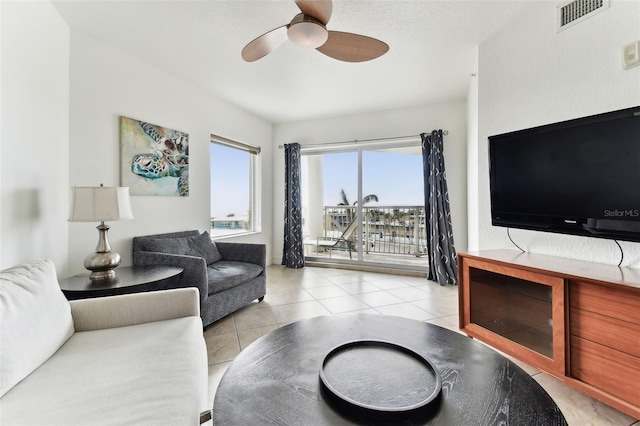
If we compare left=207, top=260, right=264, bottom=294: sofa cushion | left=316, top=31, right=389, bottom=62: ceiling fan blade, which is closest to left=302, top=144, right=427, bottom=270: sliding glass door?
left=207, top=260, right=264, bottom=294: sofa cushion

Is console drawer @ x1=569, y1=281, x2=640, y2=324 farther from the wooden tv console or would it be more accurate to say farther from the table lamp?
the table lamp

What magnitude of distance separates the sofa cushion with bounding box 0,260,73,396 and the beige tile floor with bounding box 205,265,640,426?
31.7 inches

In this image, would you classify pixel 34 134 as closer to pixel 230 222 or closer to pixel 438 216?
pixel 230 222

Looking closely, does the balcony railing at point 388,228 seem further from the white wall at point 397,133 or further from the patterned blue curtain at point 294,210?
the white wall at point 397,133

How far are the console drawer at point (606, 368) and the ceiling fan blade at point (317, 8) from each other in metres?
2.21

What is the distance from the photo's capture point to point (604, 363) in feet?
4.38

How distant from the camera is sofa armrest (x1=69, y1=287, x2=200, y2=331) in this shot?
1.36m

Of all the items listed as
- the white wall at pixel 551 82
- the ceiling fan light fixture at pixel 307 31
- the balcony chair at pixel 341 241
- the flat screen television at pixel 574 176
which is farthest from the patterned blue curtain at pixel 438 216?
the ceiling fan light fixture at pixel 307 31

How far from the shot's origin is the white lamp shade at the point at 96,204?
1791mm

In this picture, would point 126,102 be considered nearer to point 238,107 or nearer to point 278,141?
point 238,107

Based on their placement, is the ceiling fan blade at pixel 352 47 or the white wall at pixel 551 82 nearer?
the white wall at pixel 551 82

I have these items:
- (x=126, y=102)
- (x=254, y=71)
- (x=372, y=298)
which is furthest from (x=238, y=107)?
(x=372, y=298)

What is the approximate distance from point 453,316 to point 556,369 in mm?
1039

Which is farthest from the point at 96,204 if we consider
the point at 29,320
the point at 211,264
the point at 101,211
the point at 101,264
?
the point at 211,264
